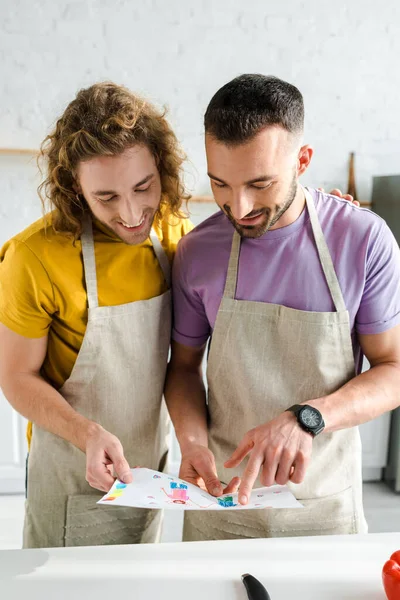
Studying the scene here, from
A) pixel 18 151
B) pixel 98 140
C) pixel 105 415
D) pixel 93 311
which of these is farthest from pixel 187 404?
pixel 18 151

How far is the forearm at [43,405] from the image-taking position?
129 cm

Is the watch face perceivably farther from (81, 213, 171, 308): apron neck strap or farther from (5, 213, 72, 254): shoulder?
(5, 213, 72, 254): shoulder

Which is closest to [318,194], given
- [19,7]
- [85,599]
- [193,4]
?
[85,599]

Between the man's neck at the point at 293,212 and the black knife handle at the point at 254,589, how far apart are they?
0.73 metres

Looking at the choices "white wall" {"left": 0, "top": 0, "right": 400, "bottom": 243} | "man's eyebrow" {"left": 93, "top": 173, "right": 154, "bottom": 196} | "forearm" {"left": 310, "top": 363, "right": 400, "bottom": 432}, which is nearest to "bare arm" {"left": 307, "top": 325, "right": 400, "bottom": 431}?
"forearm" {"left": 310, "top": 363, "right": 400, "bottom": 432}

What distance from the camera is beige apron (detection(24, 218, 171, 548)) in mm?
1408

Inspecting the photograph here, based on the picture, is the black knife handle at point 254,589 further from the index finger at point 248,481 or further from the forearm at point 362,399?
the forearm at point 362,399

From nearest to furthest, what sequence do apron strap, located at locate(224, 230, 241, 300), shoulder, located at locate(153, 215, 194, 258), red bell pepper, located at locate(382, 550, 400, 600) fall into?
1. red bell pepper, located at locate(382, 550, 400, 600)
2. apron strap, located at locate(224, 230, 241, 300)
3. shoulder, located at locate(153, 215, 194, 258)

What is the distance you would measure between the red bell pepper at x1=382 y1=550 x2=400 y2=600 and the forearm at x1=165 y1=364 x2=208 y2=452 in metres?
0.52

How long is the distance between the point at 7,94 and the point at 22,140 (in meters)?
0.21

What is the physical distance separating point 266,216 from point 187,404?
493 millimetres

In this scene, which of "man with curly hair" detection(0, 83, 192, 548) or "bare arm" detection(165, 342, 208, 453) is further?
"bare arm" detection(165, 342, 208, 453)

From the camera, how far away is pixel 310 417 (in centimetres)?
118

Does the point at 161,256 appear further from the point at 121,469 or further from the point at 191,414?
the point at 121,469
